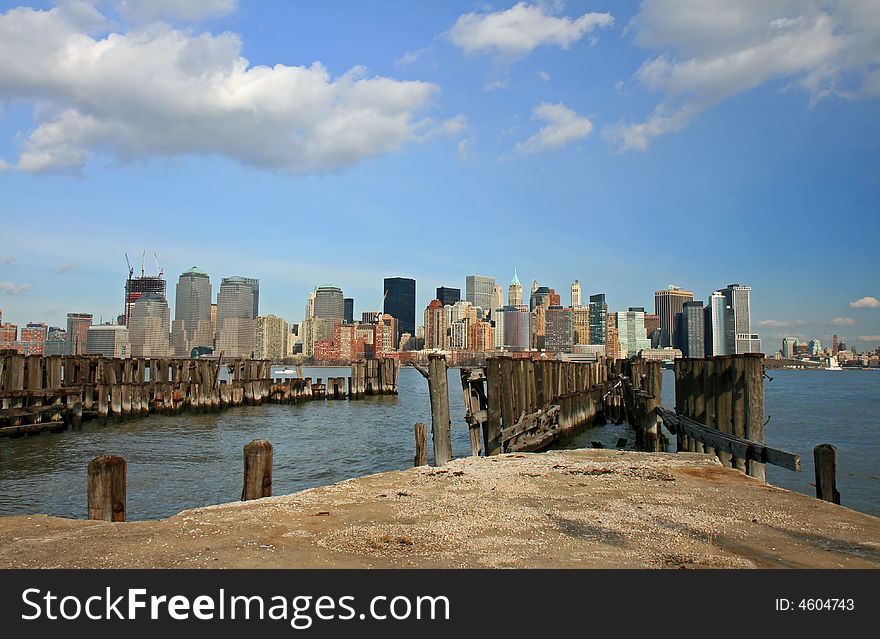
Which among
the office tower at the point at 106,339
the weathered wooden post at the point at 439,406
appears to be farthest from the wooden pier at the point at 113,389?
the office tower at the point at 106,339

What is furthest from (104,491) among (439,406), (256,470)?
(439,406)

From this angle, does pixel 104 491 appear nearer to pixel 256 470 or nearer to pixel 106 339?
pixel 256 470

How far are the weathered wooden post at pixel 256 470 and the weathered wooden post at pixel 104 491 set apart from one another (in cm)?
186

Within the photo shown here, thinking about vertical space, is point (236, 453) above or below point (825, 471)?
below

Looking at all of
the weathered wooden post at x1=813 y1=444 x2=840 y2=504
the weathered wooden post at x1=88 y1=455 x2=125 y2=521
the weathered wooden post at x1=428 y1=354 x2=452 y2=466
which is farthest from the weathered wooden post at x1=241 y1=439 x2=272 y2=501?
the weathered wooden post at x1=813 y1=444 x2=840 y2=504

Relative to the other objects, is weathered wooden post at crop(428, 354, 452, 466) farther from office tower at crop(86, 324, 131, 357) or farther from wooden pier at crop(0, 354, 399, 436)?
office tower at crop(86, 324, 131, 357)

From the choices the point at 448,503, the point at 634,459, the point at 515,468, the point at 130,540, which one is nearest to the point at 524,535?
the point at 448,503

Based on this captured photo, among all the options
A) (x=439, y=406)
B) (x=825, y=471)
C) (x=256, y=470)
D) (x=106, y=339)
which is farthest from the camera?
(x=106, y=339)

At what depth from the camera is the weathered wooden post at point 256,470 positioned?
1018cm

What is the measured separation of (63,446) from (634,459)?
24736mm

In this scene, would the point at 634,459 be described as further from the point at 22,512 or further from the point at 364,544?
the point at 22,512

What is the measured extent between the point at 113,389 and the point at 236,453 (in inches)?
629

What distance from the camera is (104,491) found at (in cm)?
884

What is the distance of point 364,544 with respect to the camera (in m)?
7.12
